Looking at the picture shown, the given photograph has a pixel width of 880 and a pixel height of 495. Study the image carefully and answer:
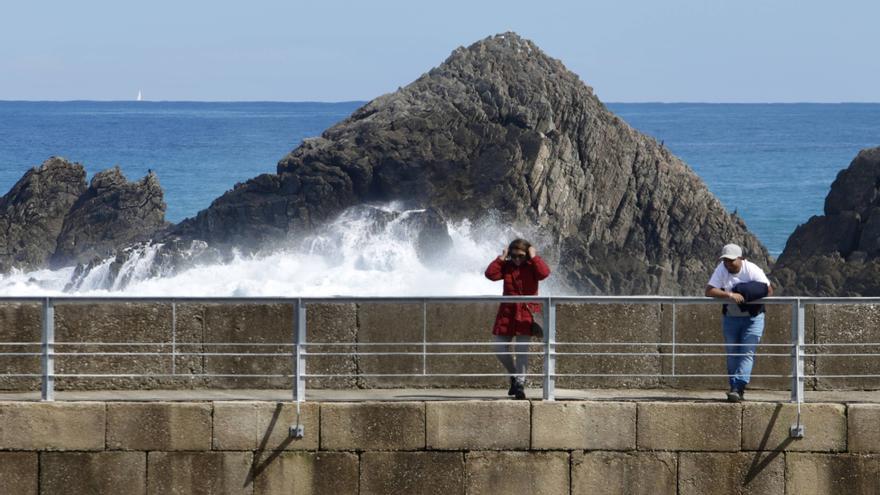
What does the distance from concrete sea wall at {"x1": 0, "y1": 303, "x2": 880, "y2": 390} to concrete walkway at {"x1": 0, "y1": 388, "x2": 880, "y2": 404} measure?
4.9 inches

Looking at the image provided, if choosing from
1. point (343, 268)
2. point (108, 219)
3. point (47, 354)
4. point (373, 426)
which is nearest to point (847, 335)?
point (373, 426)

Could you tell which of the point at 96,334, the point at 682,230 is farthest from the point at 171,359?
the point at 682,230

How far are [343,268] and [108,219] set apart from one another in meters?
9.30

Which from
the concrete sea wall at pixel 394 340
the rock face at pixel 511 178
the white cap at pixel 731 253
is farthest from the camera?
the rock face at pixel 511 178

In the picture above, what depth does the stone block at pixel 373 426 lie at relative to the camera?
34.5 ft

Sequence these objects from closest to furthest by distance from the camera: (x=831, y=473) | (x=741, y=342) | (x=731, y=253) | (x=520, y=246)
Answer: (x=831, y=473)
(x=731, y=253)
(x=741, y=342)
(x=520, y=246)

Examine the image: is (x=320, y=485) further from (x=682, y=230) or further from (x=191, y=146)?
(x=191, y=146)

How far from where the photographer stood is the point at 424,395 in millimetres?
11594

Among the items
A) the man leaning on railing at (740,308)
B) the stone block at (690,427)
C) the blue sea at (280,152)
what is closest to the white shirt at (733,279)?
the man leaning on railing at (740,308)

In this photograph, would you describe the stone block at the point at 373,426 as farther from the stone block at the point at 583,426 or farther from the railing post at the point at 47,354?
the railing post at the point at 47,354

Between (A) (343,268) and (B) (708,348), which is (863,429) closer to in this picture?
(B) (708,348)

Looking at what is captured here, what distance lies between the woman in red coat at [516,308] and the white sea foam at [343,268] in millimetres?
31797

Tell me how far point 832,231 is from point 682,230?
5.39m

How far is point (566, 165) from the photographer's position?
1772 inches
